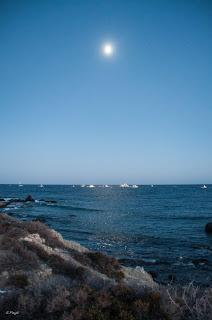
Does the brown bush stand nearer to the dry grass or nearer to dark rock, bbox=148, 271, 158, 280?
the dry grass

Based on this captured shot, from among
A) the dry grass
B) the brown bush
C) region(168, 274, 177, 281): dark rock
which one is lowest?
region(168, 274, 177, 281): dark rock

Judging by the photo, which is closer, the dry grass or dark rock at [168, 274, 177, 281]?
the dry grass

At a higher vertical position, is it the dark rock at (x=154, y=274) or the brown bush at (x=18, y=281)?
the brown bush at (x=18, y=281)

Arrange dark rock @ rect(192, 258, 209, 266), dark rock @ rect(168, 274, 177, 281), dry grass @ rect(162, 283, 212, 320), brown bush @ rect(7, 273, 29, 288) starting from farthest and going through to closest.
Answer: dark rock @ rect(192, 258, 209, 266) → dark rock @ rect(168, 274, 177, 281) → brown bush @ rect(7, 273, 29, 288) → dry grass @ rect(162, 283, 212, 320)

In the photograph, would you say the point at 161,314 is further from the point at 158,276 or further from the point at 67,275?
the point at 158,276

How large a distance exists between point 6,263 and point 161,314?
343 inches

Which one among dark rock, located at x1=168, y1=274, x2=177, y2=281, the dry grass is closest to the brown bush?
the dry grass

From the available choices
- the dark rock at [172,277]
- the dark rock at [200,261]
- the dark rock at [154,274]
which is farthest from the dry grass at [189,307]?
the dark rock at [200,261]

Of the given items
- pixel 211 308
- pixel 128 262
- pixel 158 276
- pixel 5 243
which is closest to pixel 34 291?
pixel 211 308

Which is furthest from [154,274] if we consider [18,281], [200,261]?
[18,281]

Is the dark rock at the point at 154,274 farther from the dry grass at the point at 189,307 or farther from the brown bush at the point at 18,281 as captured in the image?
the dry grass at the point at 189,307

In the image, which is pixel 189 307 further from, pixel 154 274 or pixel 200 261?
pixel 200 261

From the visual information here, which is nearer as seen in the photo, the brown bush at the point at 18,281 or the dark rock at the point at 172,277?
the brown bush at the point at 18,281

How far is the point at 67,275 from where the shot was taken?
1328 centimetres
